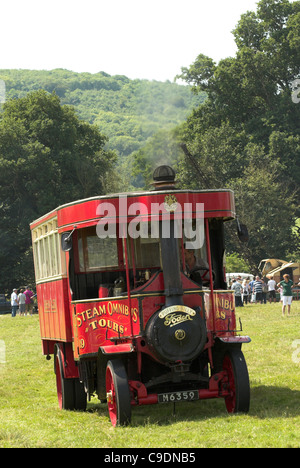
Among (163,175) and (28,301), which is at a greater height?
(163,175)

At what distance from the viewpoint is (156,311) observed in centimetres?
1119

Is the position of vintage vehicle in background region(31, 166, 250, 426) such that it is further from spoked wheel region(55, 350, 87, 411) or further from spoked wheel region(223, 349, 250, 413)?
spoked wheel region(55, 350, 87, 411)

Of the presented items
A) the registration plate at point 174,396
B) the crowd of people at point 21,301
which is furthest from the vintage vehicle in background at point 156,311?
the crowd of people at point 21,301

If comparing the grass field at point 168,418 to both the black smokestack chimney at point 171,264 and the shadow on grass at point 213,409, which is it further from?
the black smokestack chimney at point 171,264

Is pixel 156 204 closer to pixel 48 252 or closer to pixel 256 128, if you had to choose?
pixel 48 252

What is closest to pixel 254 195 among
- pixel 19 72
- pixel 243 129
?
pixel 243 129

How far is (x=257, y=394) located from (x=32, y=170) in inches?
1963

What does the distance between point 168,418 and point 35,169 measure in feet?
168

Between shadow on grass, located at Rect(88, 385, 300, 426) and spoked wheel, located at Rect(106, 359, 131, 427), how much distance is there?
323 millimetres

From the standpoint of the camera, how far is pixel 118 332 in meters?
11.5

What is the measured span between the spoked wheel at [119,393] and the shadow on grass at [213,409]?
323 millimetres

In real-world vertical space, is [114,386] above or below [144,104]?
below

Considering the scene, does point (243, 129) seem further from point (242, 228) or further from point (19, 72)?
point (242, 228)

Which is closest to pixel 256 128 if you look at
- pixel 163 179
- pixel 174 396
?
pixel 163 179
